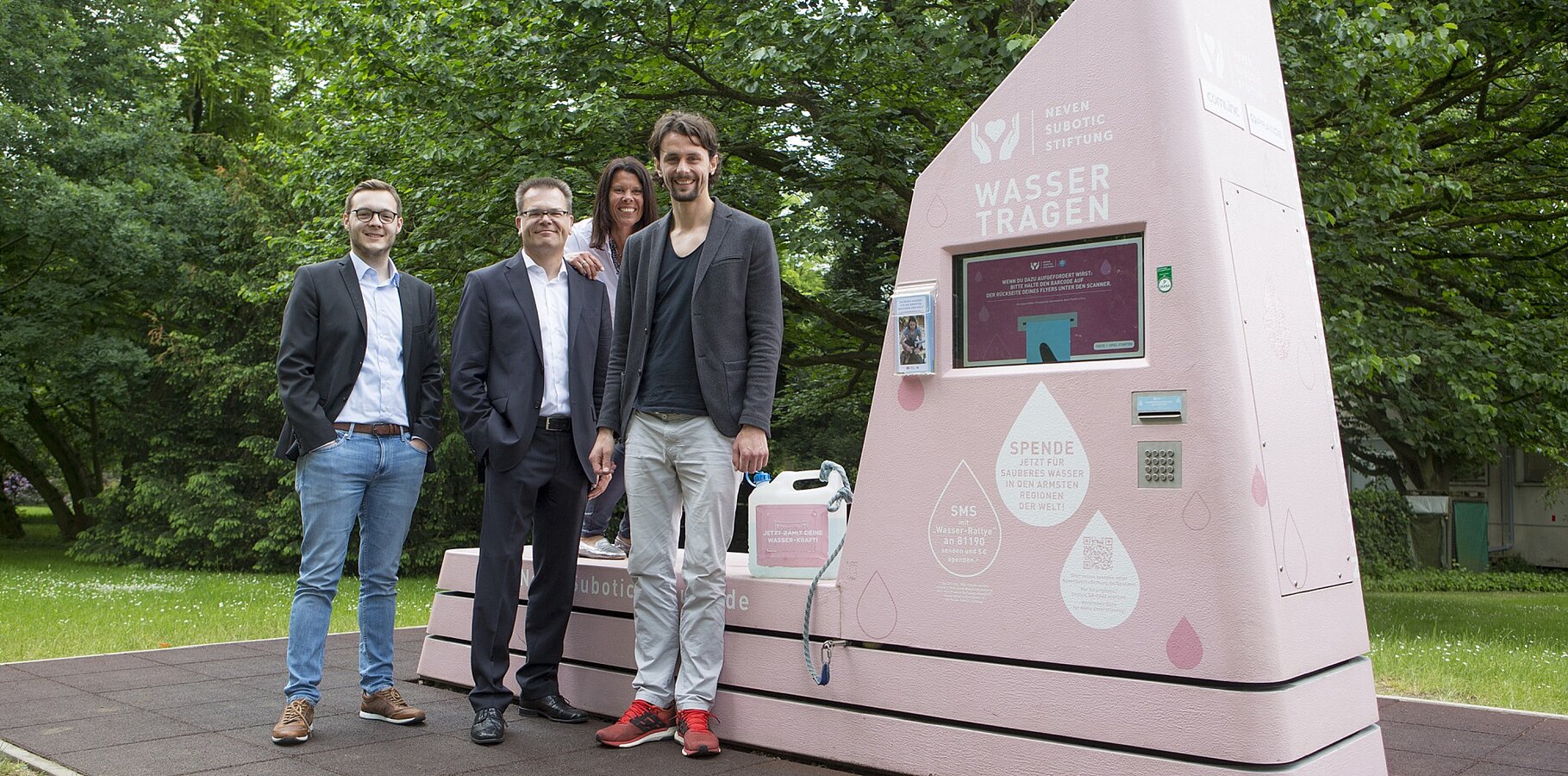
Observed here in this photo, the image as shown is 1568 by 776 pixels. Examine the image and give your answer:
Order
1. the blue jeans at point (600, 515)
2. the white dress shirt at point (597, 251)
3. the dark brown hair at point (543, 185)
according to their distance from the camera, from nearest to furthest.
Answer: the dark brown hair at point (543, 185), the white dress shirt at point (597, 251), the blue jeans at point (600, 515)

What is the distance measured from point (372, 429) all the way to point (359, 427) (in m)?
0.04

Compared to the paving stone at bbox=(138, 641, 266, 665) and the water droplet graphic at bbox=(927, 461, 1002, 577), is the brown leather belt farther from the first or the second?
the paving stone at bbox=(138, 641, 266, 665)

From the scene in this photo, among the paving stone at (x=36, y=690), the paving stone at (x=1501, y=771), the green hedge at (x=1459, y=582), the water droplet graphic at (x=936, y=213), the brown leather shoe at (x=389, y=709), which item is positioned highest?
the water droplet graphic at (x=936, y=213)

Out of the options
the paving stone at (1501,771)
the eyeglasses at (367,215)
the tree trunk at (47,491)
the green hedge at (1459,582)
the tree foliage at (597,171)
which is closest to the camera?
the paving stone at (1501,771)

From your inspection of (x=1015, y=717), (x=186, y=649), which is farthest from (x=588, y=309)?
(x=186, y=649)

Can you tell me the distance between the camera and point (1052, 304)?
3.86 m

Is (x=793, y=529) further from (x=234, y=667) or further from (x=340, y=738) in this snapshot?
(x=234, y=667)

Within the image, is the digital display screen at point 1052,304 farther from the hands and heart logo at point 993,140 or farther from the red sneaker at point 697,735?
the red sneaker at point 697,735

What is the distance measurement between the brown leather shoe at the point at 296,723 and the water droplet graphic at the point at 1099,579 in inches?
108

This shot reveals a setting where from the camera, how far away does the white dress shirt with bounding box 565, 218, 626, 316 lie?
5145 millimetres

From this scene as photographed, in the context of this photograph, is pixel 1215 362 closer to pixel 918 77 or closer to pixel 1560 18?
pixel 918 77

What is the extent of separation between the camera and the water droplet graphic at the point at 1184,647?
11.2 ft

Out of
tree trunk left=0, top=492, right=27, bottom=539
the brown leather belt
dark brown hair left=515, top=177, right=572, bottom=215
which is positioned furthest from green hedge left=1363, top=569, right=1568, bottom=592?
tree trunk left=0, top=492, right=27, bottom=539

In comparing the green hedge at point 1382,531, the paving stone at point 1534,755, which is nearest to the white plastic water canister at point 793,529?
the paving stone at point 1534,755
